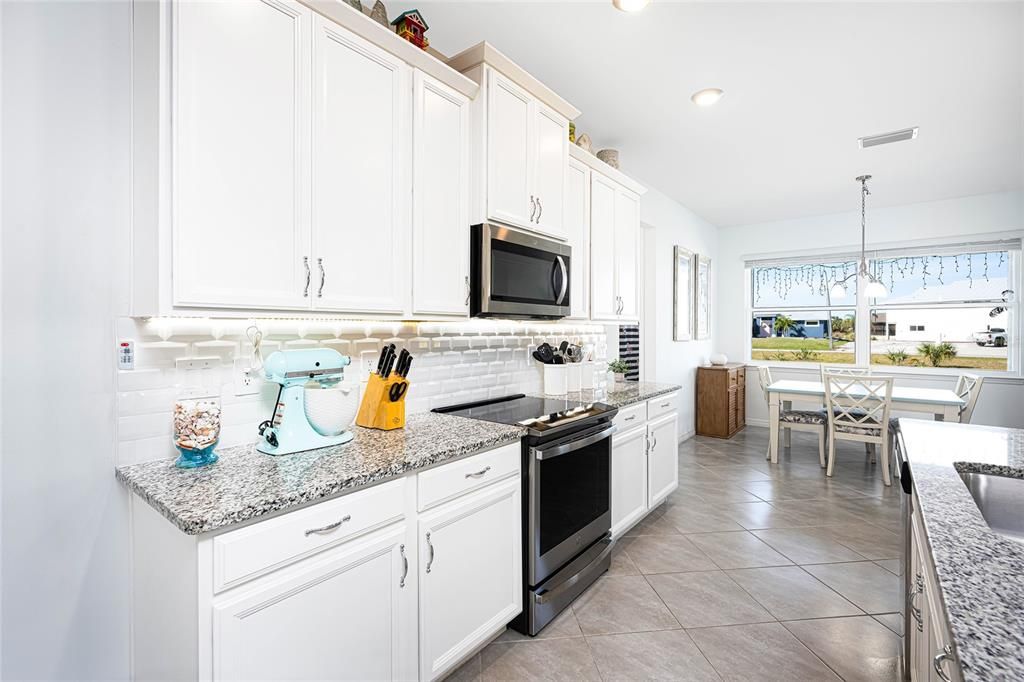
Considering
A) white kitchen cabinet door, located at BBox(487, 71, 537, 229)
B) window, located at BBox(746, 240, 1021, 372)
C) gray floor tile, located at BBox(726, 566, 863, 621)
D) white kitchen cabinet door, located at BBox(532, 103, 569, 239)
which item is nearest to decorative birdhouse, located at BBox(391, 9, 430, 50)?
white kitchen cabinet door, located at BBox(487, 71, 537, 229)

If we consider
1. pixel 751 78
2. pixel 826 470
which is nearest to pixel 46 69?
pixel 751 78

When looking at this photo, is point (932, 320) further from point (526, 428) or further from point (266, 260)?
point (266, 260)

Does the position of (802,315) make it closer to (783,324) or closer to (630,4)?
(783,324)

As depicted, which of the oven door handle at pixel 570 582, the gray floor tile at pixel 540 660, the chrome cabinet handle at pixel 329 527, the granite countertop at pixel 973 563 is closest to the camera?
the granite countertop at pixel 973 563

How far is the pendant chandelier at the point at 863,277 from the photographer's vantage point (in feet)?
15.5

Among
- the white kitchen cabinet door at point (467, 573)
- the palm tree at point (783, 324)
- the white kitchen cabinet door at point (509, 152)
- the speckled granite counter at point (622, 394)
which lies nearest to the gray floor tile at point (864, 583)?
the speckled granite counter at point (622, 394)

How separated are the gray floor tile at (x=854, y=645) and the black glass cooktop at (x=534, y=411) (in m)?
1.28

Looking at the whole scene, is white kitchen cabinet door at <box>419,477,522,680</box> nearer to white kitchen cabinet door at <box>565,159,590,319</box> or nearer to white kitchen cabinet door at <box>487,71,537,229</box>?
white kitchen cabinet door at <box>487,71,537,229</box>

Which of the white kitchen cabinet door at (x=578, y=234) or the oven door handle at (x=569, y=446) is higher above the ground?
the white kitchen cabinet door at (x=578, y=234)

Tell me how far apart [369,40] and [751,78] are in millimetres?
2179

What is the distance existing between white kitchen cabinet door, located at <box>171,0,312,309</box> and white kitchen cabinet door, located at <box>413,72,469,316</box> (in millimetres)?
480

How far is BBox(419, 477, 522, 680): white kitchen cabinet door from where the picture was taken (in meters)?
1.62

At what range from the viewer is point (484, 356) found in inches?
111

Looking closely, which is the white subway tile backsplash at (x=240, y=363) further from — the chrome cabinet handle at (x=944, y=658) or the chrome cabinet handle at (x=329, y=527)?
the chrome cabinet handle at (x=944, y=658)
